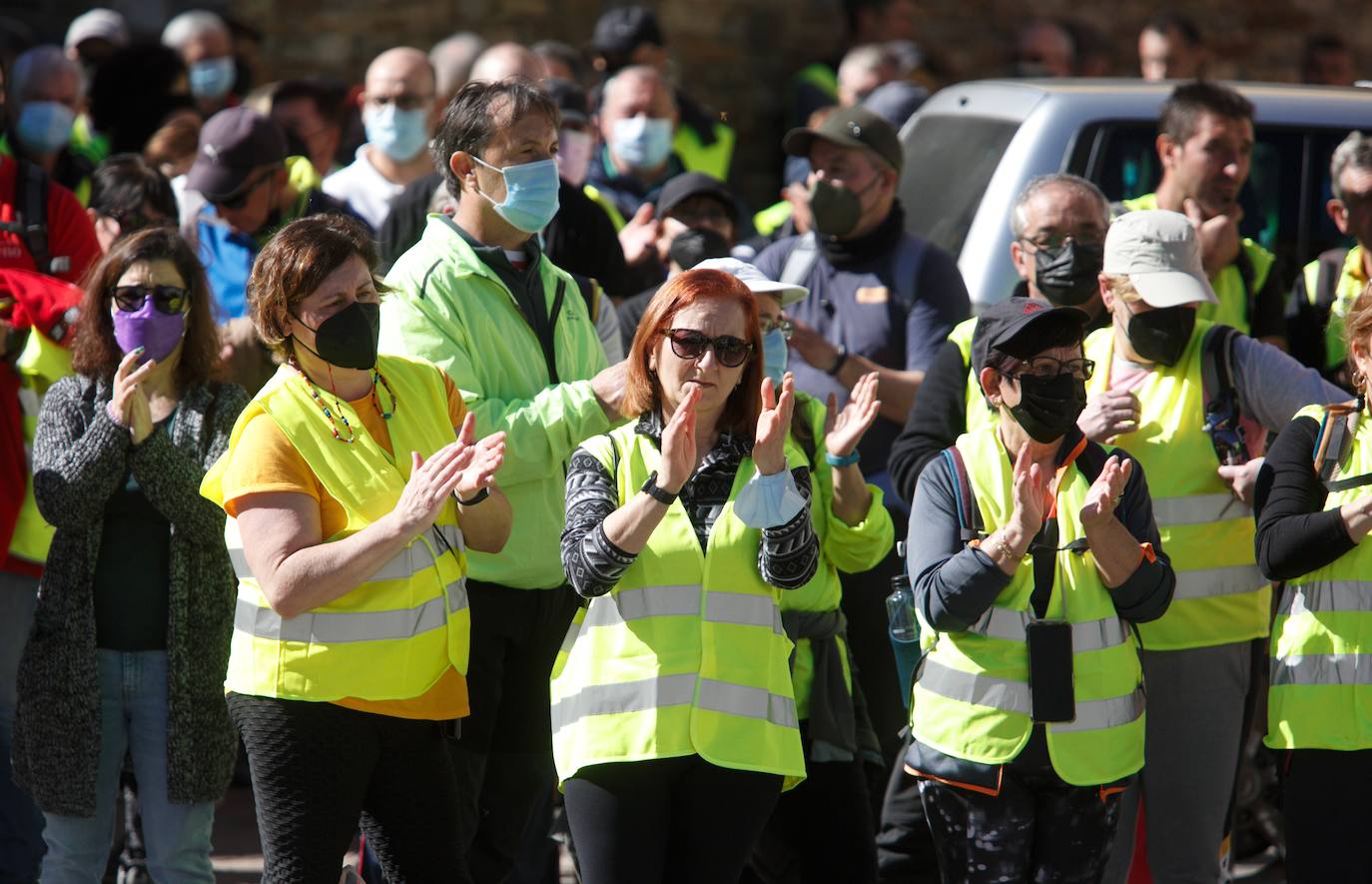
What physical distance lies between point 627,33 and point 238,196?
4.24 meters

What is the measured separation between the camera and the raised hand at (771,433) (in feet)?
12.4

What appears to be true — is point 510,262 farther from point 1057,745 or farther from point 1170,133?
point 1170,133

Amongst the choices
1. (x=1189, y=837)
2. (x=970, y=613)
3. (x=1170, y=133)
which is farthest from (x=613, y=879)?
(x=1170, y=133)

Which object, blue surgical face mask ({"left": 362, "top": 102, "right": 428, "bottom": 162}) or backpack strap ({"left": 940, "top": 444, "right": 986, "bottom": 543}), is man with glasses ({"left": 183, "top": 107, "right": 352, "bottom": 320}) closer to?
blue surgical face mask ({"left": 362, "top": 102, "right": 428, "bottom": 162})

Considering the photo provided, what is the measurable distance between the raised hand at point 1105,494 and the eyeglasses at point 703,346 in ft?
2.61

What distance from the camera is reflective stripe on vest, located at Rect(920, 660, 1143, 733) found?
12.9 ft

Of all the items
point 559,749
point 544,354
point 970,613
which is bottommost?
point 559,749

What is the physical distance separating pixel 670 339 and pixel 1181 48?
7558mm

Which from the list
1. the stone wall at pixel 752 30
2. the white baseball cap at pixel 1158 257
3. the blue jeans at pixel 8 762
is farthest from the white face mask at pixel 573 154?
the stone wall at pixel 752 30

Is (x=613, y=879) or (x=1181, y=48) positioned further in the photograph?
(x=1181, y=48)

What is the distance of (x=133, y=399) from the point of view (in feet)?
15.1

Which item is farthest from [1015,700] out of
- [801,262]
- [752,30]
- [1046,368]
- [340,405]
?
[752,30]

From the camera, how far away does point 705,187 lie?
19.2 ft

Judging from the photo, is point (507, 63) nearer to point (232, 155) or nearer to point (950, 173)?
point (232, 155)
